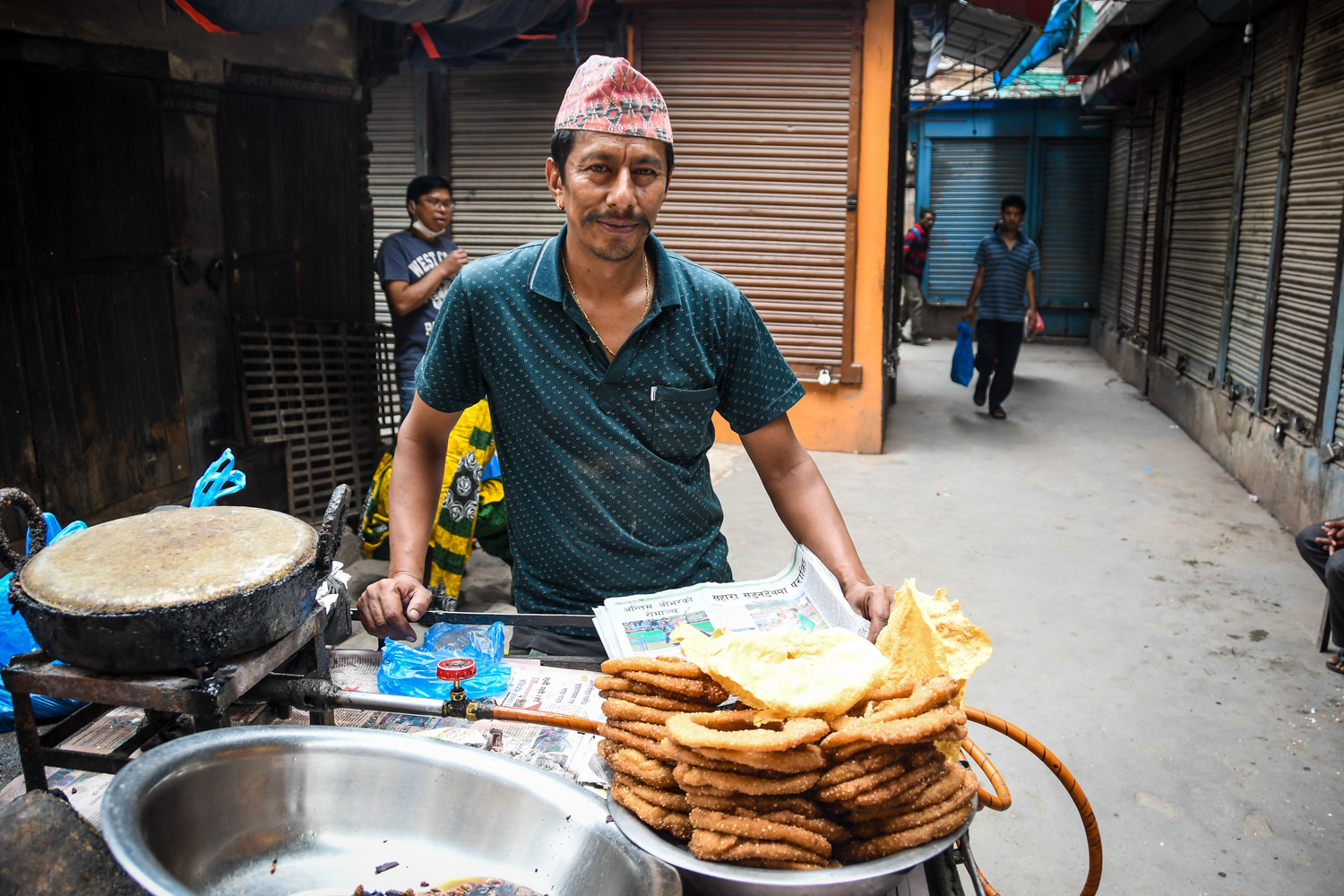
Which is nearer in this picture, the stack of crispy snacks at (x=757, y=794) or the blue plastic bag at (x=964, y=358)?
the stack of crispy snacks at (x=757, y=794)

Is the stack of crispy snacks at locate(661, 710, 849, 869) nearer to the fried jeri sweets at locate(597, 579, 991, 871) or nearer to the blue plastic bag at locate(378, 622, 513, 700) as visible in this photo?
the fried jeri sweets at locate(597, 579, 991, 871)

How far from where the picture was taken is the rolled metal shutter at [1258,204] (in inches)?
293

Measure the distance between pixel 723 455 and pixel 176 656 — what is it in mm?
7171

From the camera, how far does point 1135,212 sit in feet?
42.5

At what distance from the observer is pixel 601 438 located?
216 centimetres

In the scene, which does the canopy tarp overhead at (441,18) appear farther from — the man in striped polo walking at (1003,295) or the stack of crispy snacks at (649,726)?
the man in striped polo walking at (1003,295)

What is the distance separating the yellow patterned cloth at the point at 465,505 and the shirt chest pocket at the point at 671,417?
2.35 metres

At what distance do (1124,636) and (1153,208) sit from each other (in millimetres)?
8669

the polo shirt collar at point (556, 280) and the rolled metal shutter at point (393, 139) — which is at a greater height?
the rolled metal shutter at point (393, 139)

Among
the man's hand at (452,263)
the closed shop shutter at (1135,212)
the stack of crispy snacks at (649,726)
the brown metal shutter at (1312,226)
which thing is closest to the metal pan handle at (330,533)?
the stack of crispy snacks at (649,726)

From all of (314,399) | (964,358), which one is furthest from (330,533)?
(964,358)

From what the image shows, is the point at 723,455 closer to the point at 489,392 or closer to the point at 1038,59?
the point at 1038,59

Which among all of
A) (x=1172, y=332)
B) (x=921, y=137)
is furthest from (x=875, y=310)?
(x=921, y=137)

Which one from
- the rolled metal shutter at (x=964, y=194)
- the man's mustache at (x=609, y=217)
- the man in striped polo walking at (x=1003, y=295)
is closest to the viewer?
the man's mustache at (x=609, y=217)
